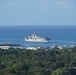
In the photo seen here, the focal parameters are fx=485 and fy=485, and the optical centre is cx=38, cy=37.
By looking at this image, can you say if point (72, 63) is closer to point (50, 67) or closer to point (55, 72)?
point (50, 67)

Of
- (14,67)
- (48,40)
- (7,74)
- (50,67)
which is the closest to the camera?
(7,74)

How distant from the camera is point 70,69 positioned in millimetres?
26016

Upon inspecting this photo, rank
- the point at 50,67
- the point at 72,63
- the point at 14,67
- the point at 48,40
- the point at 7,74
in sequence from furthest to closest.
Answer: the point at 48,40 < the point at 72,63 < the point at 50,67 < the point at 14,67 < the point at 7,74

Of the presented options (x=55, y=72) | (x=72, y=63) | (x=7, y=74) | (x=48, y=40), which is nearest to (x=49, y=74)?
(x=55, y=72)

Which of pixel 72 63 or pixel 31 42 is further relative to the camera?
pixel 31 42

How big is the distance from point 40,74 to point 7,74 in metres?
1.65

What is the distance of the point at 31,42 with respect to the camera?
2970 inches

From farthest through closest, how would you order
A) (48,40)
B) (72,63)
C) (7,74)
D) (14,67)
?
(48,40) < (72,63) < (14,67) < (7,74)

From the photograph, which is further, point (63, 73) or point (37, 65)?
point (37, 65)

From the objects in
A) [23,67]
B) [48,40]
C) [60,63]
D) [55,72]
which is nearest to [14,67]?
[23,67]

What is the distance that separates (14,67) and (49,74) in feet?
6.54

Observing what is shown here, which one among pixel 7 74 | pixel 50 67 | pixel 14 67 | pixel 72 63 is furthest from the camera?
pixel 72 63

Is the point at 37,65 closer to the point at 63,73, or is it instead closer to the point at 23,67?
the point at 23,67

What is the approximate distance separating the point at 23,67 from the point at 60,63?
422 cm
